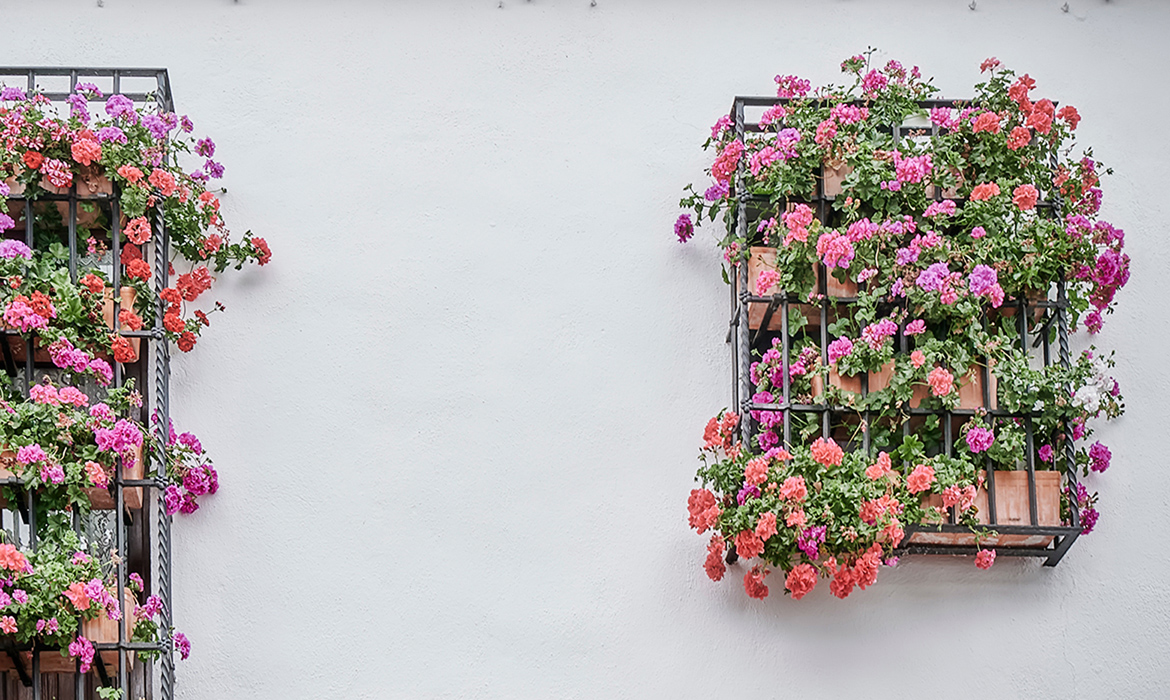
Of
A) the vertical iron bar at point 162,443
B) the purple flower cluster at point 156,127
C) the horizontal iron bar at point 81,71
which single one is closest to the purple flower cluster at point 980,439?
the vertical iron bar at point 162,443

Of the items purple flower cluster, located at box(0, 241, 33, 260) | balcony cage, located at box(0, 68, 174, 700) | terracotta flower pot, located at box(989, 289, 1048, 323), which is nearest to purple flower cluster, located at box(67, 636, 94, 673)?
balcony cage, located at box(0, 68, 174, 700)

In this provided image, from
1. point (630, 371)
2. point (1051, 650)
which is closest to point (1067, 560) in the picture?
point (1051, 650)

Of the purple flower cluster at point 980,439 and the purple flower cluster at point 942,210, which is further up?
the purple flower cluster at point 942,210

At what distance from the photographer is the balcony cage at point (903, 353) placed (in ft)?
15.2

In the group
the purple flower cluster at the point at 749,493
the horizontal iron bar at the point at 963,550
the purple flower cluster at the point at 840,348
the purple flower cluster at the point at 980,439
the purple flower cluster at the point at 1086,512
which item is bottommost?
the horizontal iron bar at the point at 963,550

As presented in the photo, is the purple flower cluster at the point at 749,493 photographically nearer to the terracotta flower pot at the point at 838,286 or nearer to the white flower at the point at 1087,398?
the terracotta flower pot at the point at 838,286

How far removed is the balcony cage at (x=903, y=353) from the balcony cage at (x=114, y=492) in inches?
67.5

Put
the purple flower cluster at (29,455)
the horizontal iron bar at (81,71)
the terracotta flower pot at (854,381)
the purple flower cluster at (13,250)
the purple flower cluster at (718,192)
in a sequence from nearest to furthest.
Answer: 1. the purple flower cluster at (29,455)
2. the purple flower cluster at (13,250)
3. the terracotta flower pot at (854,381)
4. the horizontal iron bar at (81,71)
5. the purple flower cluster at (718,192)

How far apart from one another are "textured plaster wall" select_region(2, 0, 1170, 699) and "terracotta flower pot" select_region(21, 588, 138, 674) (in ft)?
0.94

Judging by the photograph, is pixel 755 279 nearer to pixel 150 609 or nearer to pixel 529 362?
pixel 529 362

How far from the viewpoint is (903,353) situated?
471 cm

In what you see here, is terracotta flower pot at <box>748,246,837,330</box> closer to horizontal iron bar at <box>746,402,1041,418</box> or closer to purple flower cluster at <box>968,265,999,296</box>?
horizontal iron bar at <box>746,402,1041,418</box>

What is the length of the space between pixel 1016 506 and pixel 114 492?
2.56 metres

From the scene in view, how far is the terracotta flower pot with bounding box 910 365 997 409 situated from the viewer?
4684 mm
